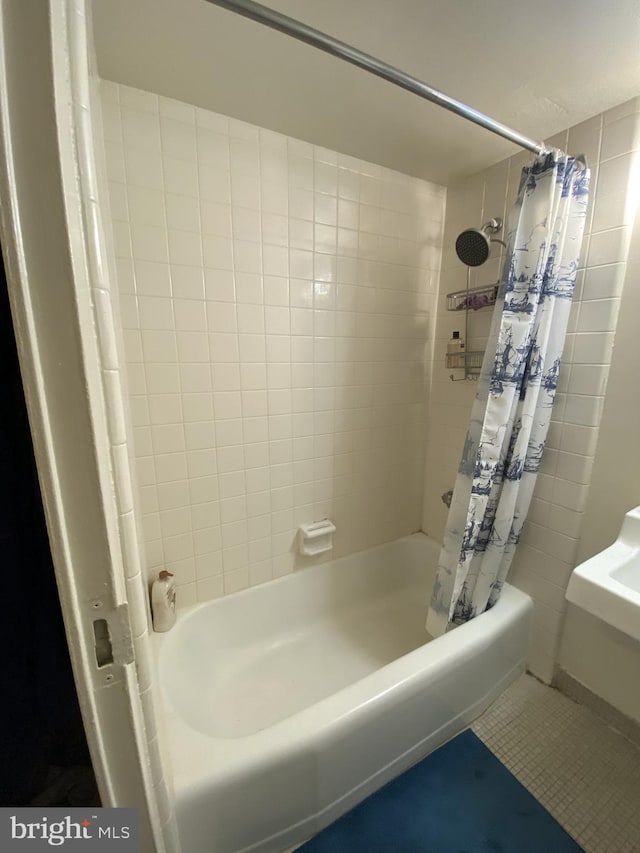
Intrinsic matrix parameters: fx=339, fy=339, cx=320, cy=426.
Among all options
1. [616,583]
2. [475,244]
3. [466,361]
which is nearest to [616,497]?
[616,583]

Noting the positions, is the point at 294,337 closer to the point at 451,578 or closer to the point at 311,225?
the point at 311,225

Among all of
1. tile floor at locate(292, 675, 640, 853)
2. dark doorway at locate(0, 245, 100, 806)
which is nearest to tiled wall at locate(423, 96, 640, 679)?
tile floor at locate(292, 675, 640, 853)

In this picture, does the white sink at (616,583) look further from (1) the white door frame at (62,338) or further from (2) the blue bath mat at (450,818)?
(1) the white door frame at (62,338)

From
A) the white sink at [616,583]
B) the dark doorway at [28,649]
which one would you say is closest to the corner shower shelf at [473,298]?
the white sink at [616,583]

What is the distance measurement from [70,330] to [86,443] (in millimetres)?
128

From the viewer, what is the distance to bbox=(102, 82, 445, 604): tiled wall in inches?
44.0

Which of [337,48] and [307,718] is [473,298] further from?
[307,718]

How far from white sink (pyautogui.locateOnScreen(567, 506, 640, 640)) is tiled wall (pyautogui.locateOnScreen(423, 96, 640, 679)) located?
192mm

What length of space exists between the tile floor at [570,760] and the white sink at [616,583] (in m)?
0.68

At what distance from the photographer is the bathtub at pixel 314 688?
0.84m

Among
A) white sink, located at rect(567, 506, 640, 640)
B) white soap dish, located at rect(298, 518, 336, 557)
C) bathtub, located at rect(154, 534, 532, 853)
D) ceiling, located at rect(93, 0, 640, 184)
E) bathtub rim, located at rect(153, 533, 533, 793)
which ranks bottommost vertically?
bathtub, located at rect(154, 534, 532, 853)

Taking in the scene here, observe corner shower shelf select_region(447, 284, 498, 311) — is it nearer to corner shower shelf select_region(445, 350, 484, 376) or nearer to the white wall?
corner shower shelf select_region(445, 350, 484, 376)

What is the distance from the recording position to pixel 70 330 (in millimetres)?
371

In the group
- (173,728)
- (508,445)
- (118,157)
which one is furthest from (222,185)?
(173,728)
